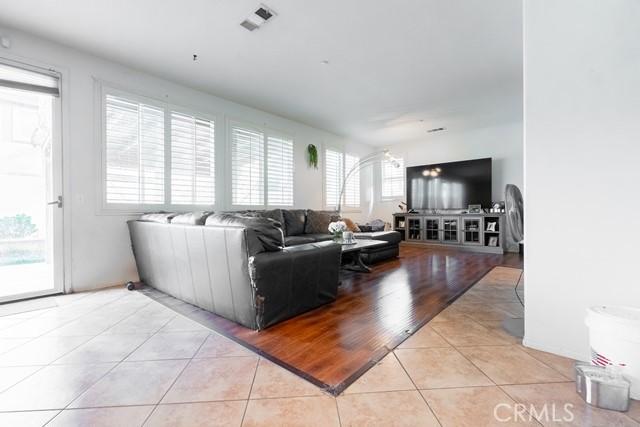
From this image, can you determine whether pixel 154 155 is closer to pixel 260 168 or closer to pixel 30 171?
pixel 30 171

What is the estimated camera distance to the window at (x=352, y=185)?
21.8 ft

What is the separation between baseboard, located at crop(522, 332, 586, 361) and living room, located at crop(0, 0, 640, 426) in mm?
12

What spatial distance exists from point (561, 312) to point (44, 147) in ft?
15.5

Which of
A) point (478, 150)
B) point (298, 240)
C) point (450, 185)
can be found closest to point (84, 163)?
point (298, 240)

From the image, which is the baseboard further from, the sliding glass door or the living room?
the sliding glass door

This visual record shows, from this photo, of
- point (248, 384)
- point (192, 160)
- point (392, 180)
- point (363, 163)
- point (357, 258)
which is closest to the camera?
point (248, 384)

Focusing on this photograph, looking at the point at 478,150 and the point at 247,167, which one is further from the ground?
the point at 478,150

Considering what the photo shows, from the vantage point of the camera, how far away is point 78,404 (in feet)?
3.99

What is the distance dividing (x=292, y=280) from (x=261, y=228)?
0.47 metres

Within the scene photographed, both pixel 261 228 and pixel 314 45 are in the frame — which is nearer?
pixel 261 228

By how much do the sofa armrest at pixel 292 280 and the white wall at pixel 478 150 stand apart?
5.12 metres

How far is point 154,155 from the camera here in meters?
3.46

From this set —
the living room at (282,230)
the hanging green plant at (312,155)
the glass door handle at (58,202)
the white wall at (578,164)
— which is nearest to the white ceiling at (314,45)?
the living room at (282,230)

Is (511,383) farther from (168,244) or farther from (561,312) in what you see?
(168,244)
